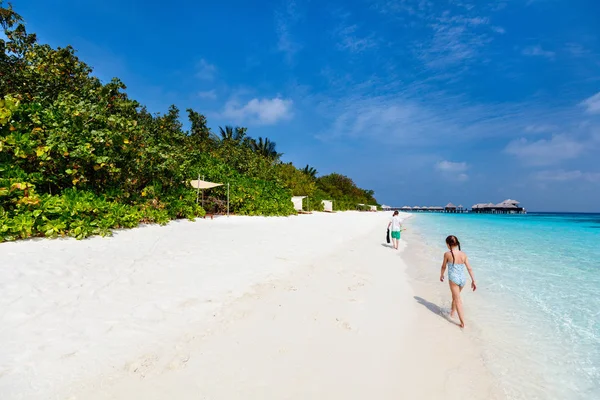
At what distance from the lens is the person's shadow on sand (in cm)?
474

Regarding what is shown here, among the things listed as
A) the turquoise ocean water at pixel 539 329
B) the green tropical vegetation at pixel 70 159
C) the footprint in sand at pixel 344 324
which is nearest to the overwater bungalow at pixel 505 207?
the turquoise ocean water at pixel 539 329

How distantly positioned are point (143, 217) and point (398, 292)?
7805 mm

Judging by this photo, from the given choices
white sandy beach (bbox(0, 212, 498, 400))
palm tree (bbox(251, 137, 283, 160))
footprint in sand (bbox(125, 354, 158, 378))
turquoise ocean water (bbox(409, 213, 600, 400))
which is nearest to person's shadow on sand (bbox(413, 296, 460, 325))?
white sandy beach (bbox(0, 212, 498, 400))

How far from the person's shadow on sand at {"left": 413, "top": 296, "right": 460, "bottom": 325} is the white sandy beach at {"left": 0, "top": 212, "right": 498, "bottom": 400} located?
0.13 feet

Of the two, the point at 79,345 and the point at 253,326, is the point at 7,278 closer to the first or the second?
the point at 79,345

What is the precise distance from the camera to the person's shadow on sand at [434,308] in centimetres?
474

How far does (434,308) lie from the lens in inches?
203

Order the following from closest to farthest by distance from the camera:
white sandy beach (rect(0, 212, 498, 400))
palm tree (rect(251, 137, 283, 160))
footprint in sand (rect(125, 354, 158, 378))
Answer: white sandy beach (rect(0, 212, 498, 400)), footprint in sand (rect(125, 354, 158, 378)), palm tree (rect(251, 137, 283, 160))

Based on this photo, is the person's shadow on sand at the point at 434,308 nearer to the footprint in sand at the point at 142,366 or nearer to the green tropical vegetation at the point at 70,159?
the footprint in sand at the point at 142,366

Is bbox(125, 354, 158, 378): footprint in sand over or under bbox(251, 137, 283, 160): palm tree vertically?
under

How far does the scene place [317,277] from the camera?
6.32 metres

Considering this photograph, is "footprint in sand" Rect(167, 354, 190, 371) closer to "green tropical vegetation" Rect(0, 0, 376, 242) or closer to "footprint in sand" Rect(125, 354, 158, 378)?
"footprint in sand" Rect(125, 354, 158, 378)

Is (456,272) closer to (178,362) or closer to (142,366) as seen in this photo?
(178,362)

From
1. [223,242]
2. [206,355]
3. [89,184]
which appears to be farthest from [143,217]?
[206,355]
